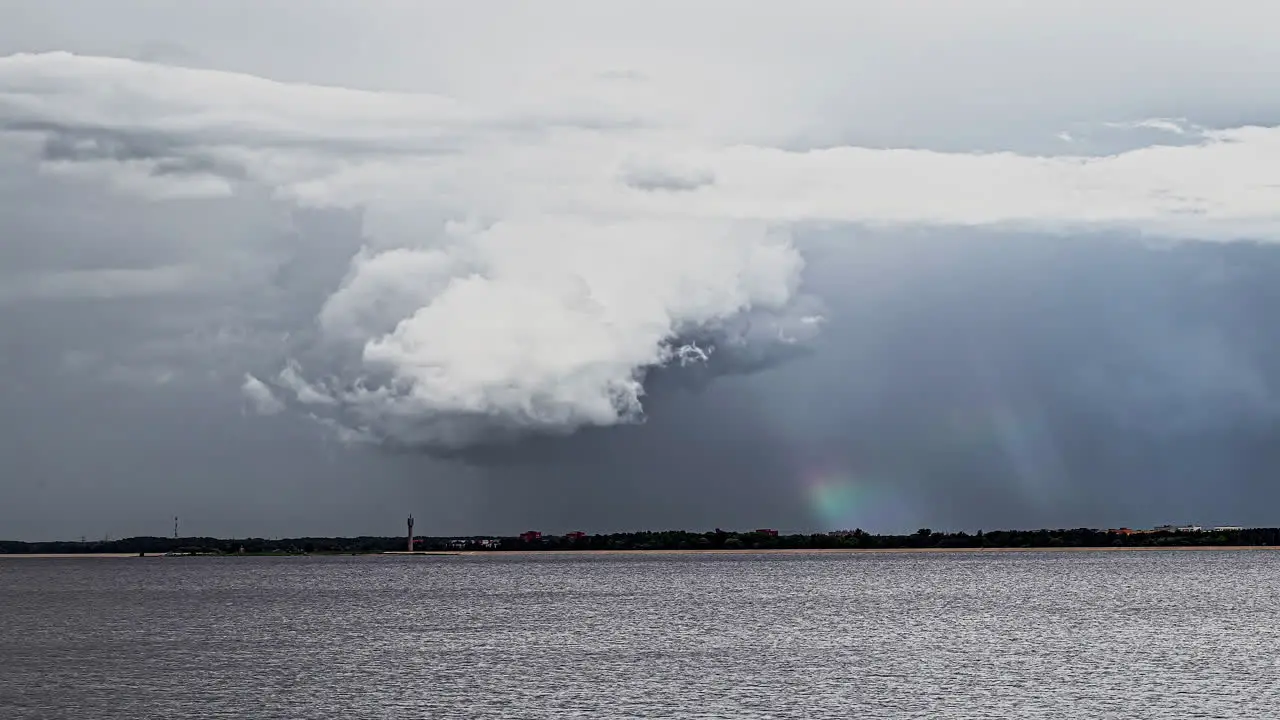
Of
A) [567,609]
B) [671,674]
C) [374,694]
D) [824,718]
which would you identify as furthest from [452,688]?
[567,609]

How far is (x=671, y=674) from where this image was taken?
294ft

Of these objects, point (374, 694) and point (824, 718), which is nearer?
point (824, 718)

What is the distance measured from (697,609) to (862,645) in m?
51.7

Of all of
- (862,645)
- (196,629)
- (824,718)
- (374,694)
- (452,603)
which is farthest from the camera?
(452,603)

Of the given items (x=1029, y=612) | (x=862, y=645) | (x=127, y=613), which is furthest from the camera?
(x=127, y=613)

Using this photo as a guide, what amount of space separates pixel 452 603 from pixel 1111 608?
247 feet

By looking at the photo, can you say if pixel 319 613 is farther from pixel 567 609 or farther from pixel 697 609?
pixel 697 609

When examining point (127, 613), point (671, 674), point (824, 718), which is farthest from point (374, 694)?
point (127, 613)

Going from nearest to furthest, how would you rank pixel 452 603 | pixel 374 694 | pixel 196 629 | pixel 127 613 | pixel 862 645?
pixel 374 694 < pixel 862 645 < pixel 196 629 < pixel 127 613 < pixel 452 603

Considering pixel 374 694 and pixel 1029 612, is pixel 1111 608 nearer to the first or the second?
pixel 1029 612

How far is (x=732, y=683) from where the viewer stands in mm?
85062

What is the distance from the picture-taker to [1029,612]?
496ft

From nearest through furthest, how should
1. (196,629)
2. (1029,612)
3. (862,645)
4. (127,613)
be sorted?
1. (862,645)
2. (196,629)
3. (1029,612)
4. (127,613)

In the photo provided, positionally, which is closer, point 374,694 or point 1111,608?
point 374,694
